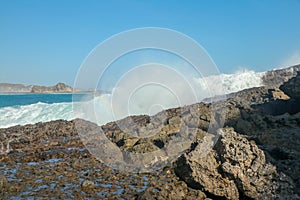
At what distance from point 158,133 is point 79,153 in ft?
13.8

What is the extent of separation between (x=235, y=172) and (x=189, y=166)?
4.88ft

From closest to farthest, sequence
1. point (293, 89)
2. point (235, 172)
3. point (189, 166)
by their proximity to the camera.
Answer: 1. point (235, 172)
2. point (189, 166)
3. point (293, 89)

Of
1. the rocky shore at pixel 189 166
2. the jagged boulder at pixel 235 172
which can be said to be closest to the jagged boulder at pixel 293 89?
the rocky shore at pixel 189 166

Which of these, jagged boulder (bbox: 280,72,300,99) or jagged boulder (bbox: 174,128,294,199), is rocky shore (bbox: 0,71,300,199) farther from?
jagged boulder (bbox: 280,72,300,99)

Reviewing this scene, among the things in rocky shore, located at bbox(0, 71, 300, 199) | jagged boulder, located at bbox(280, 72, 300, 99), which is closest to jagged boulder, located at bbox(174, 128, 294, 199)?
rocky shore, located at bbox(0, 71, 300, 199)

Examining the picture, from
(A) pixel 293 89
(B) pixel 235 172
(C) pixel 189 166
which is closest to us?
(B) pixel 235 172

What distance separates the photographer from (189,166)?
888 centimetres

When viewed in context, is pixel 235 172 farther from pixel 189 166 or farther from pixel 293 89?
pixel 293 89

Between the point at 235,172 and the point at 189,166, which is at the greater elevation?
the point at 235,172

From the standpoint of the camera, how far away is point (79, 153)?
16.0m

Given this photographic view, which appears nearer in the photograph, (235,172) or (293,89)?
(235,172)

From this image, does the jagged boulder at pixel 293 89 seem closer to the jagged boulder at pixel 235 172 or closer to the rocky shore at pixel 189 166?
the rocky shore at pixel 189 166

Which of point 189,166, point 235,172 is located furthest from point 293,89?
point 235,172

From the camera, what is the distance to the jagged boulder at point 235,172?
24.4 ft
